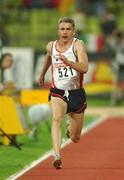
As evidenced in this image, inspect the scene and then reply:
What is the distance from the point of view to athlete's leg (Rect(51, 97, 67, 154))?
11.0 metres

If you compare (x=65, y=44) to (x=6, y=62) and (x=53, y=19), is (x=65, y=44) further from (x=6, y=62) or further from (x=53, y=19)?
(x=53, y=19)

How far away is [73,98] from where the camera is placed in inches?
453

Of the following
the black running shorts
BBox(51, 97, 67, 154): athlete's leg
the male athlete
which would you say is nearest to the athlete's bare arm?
the male athlete

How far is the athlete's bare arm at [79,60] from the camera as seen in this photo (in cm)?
1092

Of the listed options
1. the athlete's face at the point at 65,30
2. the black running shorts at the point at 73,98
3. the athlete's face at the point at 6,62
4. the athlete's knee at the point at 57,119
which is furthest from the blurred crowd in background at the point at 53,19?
the athlete's knee at the point at 57,119

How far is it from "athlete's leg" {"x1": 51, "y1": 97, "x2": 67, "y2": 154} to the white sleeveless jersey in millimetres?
217

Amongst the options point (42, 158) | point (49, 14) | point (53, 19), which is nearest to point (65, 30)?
point (42, 158)

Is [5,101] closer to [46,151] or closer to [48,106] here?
[46,151]

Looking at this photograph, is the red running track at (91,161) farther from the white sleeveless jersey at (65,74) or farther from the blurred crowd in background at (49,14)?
the blurred crowd in background at (49,14)

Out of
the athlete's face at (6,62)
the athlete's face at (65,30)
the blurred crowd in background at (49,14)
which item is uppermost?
the athlete's face at (65,30)

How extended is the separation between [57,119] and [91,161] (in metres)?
1.81

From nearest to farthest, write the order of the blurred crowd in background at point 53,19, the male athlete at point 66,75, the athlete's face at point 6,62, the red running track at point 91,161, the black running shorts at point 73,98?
1. the red running track at point 91,161
2. the male athlete at point 66,75
3. the black running shorts at point 73,98
4. the athlete's face at point 6,62
5. the blurred crowd in background at point 53,19

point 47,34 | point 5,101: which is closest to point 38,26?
point 47,34

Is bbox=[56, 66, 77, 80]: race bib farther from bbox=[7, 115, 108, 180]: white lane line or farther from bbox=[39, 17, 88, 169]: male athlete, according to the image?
bbox=[7, 115, 108, 180]: white lane line
